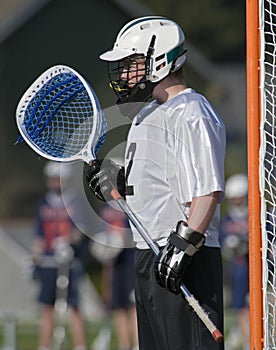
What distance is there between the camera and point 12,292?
14.7 meters

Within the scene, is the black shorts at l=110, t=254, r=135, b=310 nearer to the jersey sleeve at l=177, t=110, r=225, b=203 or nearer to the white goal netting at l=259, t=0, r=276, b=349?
the white goal netting at l=259, t=0, r=276, b=349

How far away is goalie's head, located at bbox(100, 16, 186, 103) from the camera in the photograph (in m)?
4.05

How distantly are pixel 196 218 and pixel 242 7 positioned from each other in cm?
1473

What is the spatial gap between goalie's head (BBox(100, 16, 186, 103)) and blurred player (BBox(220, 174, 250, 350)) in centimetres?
564

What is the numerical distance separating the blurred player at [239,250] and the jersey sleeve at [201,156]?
5.74 m

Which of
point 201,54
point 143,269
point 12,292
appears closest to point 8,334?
point 143,269

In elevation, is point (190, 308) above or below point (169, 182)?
below

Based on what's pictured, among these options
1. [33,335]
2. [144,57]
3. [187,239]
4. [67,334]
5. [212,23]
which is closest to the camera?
[187,239]

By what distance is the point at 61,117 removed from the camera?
14.8 feet

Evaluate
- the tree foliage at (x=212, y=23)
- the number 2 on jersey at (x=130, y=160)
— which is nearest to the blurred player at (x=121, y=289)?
the number 2 on jersey at (x=130, y=160)

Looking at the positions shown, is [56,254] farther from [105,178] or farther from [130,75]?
[130,75]

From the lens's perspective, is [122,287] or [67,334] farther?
[67,334]

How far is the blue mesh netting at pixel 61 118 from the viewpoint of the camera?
434 cm

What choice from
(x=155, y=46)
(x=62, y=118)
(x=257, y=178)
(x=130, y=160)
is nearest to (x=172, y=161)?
(x=130, y=160)
